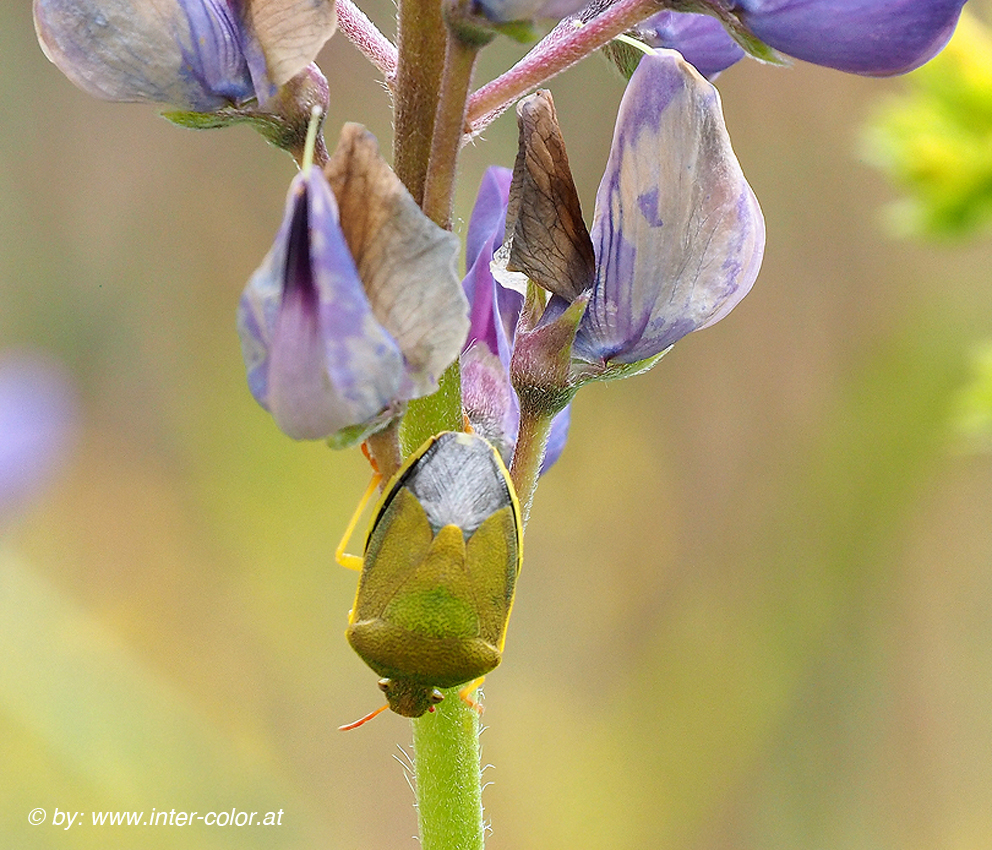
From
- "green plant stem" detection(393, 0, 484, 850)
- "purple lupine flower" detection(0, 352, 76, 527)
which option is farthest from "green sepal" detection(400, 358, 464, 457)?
"purple lupine flower" detection(0, 352, 76, 527)

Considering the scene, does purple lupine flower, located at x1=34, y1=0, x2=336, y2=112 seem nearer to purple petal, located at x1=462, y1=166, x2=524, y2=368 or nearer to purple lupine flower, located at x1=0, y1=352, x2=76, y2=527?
purple petal, located at x1=462, y1=166, x2=524, y2=368

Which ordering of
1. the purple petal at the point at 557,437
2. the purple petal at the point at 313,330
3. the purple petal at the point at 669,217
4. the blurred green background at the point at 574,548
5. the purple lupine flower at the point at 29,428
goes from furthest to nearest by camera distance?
1. the blurred green background at the point at 574,548
2. the purple lupine flower at the point at 29,428
3. the purple petal at the point at 557,437
4. the purple petal at the point at 669,217
5. the purple petal at the point at 313,330

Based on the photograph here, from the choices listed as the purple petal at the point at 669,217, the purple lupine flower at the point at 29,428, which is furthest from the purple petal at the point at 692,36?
the purple lupine flower at the point at 29,428

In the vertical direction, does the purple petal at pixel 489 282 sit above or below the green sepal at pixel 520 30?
below

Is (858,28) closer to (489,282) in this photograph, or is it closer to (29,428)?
(489,282)

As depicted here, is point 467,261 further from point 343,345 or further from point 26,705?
point 26,705

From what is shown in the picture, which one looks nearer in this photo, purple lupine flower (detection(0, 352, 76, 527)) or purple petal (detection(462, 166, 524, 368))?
purple petal (detection(462, 166, 524, 368))

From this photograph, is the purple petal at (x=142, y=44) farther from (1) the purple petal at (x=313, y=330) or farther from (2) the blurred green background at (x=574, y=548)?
(2) the blurred green background at (x=574, y=548)
